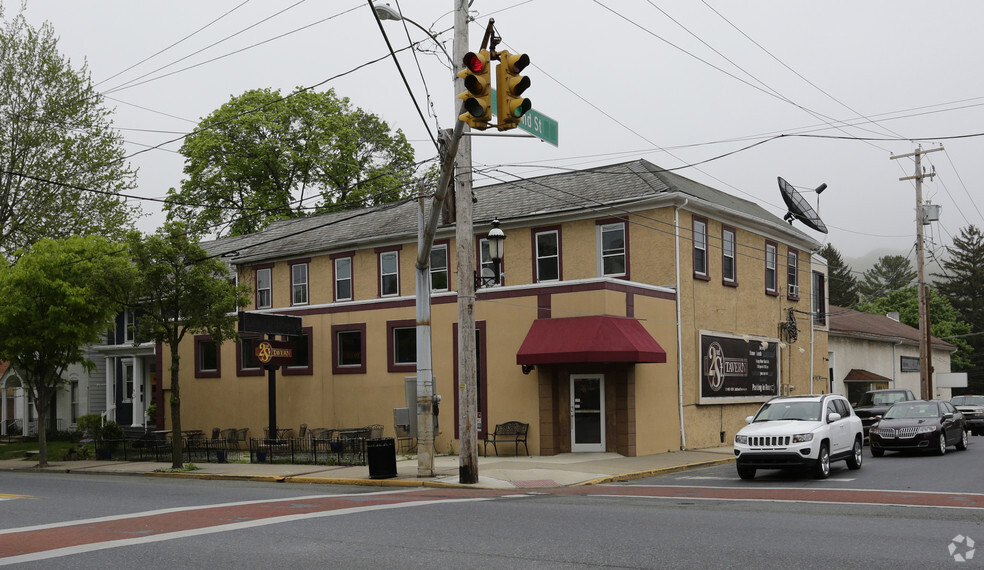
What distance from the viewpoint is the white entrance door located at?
24922 millimetres

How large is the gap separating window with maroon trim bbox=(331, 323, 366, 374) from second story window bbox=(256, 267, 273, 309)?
4607 millimetres

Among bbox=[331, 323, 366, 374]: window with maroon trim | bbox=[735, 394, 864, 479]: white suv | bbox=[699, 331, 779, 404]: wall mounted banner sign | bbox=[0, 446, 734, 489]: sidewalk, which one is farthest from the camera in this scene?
bbox=[331, 323, 366, 374]: window with maroon trim

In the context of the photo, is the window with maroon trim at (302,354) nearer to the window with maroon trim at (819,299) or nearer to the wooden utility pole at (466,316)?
the wooden utility pole at (466,316)

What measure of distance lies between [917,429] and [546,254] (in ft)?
37.5

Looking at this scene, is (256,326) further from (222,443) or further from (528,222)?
(528,222)

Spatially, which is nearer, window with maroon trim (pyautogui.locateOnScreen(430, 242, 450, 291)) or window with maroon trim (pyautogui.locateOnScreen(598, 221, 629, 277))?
window with maroon trim (pyautogui.locateOnScreen(598, 221, 629, 277))

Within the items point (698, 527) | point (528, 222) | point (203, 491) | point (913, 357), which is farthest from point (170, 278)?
point (913, 357)

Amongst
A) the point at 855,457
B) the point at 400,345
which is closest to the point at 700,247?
the point at 855,457

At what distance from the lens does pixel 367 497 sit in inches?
629

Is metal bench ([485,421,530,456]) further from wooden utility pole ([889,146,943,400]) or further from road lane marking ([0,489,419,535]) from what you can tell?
wooden utility pole ([889,146,943,400])

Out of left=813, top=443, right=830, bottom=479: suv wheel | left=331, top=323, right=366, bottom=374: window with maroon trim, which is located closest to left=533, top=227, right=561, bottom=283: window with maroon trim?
left=331, top=323, right=366, bottom=374: window with maroon trim

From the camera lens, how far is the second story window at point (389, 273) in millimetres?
30234

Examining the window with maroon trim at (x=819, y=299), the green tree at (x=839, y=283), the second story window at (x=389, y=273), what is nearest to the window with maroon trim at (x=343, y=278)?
the second story window at (x=389, y=273)

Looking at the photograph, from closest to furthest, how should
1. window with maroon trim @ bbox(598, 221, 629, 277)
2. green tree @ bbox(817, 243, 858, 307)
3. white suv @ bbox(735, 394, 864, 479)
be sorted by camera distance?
white suv @ bbox(735, 394, 864, 479)
window with maroon trim @ bbox(598, 221, 629, 277)
green tree @ bbox(817, 243, 858, 307)
